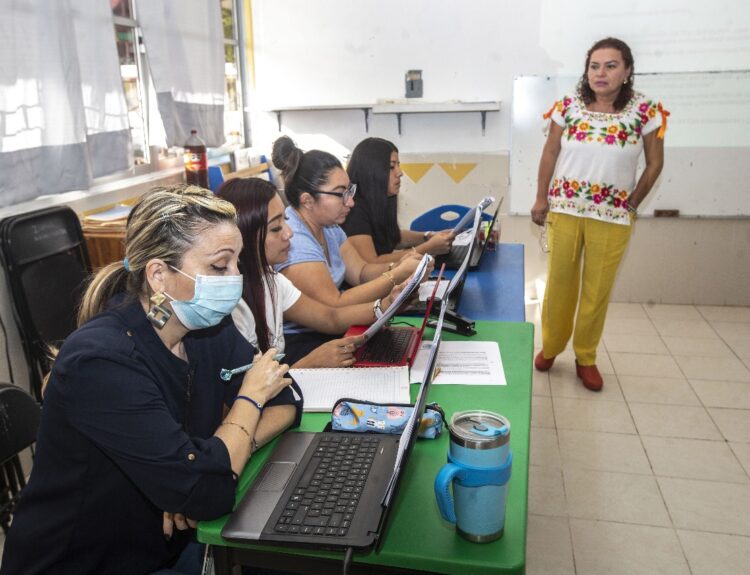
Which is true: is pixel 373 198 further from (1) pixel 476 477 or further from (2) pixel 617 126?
(1) pixel 476 477

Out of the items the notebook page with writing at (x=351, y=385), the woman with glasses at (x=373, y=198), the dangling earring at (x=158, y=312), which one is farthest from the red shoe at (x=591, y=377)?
the dangling earring at (x=158, y=312)

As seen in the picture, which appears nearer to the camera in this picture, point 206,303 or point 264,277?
point 206,303

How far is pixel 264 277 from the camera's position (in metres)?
1.87

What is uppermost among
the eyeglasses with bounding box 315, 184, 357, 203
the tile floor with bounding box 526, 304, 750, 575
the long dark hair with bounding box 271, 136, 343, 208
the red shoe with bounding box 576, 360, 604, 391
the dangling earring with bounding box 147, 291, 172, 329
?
the long dark hair with bounding box 271, 136, 343, 208

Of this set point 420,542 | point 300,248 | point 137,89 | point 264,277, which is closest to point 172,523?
point 420,542

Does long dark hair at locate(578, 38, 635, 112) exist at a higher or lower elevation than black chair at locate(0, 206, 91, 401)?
higher

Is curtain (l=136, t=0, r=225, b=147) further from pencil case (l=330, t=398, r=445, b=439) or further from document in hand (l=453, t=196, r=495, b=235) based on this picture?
pencil case (l=330, t=398, r=445, b=439)

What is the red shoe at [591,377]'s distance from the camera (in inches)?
129

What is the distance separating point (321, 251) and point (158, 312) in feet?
3.64

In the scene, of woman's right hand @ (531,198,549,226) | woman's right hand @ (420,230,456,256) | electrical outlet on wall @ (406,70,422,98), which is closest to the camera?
woman's right hand @ (420,230,456,256)

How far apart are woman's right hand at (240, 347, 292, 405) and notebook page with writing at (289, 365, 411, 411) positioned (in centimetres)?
14

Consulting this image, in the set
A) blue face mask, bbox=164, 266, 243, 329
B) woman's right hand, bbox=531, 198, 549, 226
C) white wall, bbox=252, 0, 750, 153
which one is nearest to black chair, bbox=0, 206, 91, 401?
blue face mask, bbox=164, 266, 243, 329

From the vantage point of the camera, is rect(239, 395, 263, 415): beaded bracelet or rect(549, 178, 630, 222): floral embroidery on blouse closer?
rect(239, 395, 263, 415): beaded bracelet

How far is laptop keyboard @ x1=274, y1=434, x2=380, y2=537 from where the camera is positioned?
3.54 feet
